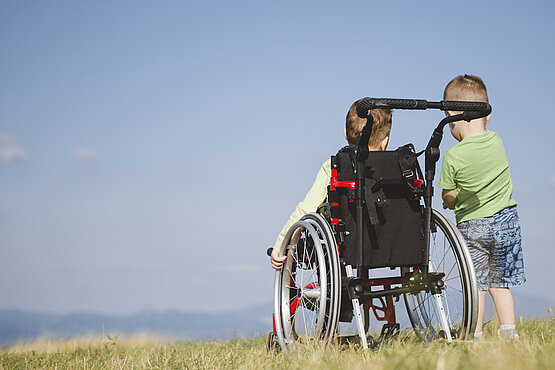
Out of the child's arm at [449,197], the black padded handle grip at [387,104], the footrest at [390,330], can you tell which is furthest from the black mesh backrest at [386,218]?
the footrest at [390,330]

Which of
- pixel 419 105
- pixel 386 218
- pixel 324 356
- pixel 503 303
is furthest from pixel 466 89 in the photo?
pixel 324 356

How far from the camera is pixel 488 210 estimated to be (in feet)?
12.0

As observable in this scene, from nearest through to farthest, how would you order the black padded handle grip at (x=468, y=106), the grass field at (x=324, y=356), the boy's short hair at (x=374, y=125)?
the grass field at (x=324, y=356)
the black padded handle grip at (x=468, y=106)
the boy's short hair at (x=374, y=125)

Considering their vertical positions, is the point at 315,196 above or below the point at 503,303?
above

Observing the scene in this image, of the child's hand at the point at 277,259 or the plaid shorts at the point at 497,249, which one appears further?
the child's hand at the point at 277,259

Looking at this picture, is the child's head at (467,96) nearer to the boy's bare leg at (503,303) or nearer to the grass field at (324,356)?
the boy's bare leg at (503,303)

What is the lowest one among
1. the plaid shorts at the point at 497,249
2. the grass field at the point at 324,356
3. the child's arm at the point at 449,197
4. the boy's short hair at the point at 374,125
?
the grass field at the point at 324,356

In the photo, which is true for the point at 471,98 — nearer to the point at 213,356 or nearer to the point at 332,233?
the point at 332,233

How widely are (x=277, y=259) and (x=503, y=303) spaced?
4.68 feet

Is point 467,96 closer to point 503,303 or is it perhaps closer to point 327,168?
point 327,168

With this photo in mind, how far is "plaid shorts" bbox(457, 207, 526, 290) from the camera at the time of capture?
12.0 ft

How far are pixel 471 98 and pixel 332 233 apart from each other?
1369 mm

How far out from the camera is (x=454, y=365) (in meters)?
2.22

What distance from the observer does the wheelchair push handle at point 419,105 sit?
3031 millimetres
